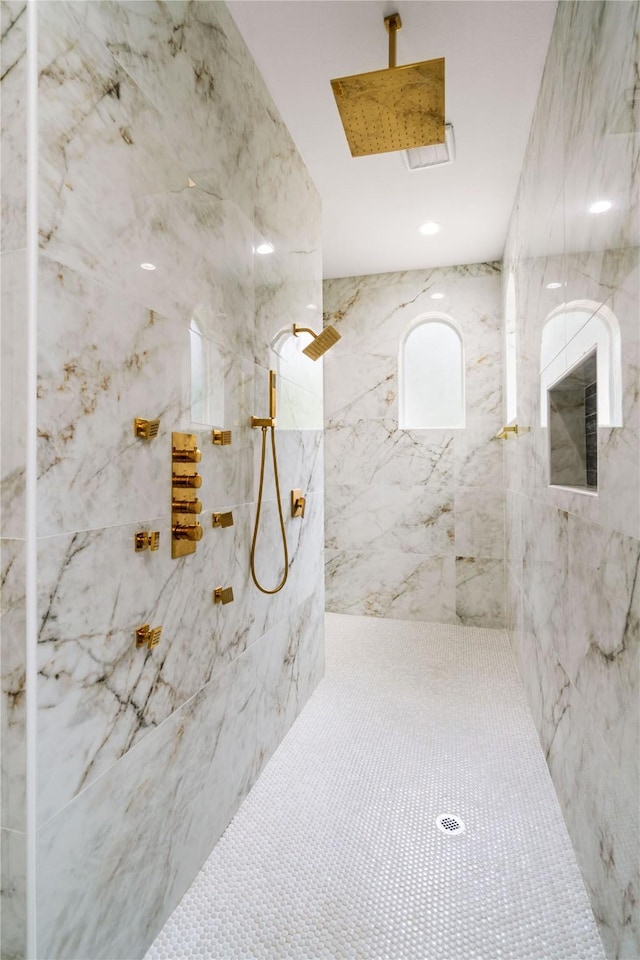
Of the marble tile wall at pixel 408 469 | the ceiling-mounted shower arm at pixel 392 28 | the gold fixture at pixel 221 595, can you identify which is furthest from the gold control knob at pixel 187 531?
the marble tile wall at pixel 408 469

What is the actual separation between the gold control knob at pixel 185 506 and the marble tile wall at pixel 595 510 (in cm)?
98

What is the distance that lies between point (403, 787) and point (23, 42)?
2.29 m

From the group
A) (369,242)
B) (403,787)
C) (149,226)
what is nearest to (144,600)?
(149,226)

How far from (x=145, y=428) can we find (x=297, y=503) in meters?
1.20

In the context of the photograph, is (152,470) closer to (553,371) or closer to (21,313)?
(21,313)

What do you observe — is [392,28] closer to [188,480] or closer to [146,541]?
A: [188,480]

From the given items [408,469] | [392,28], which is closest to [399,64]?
[392,28]

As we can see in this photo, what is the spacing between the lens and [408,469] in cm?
393

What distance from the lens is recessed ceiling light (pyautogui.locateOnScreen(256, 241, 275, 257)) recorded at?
190 cm

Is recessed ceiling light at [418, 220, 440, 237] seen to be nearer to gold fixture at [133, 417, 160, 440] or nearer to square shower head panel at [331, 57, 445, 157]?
square shower head panel at [331, 57, 445, 157]

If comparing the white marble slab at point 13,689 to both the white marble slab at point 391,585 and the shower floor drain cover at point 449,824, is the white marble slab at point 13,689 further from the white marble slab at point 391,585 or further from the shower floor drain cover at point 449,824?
the white marble slab at point 391,585

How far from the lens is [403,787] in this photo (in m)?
1.89

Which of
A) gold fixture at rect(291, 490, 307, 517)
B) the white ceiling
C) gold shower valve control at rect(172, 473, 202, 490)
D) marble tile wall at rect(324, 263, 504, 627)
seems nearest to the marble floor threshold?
gold fixture at rect(291, 490, 307, 517)

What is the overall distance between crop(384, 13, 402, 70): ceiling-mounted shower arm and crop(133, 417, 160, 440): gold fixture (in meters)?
1.52
